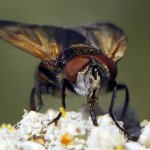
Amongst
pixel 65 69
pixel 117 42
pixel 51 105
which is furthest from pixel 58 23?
pixel 65 69

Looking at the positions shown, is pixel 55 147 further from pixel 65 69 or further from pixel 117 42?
pixel 117 42

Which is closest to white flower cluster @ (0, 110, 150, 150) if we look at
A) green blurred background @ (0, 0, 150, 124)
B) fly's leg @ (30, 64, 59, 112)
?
fly's leg @ (30, 64, 59, 112)

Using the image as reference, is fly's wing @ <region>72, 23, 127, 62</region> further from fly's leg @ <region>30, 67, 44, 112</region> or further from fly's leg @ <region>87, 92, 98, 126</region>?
fly's leg @ <region>87, 92, 98, 126</region>

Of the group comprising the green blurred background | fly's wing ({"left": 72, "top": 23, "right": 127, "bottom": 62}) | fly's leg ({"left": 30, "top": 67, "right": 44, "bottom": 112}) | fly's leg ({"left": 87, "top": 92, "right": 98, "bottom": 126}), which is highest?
fly's wing ({"left": 72, "top": 23, "right": 127, "bottom": 62})

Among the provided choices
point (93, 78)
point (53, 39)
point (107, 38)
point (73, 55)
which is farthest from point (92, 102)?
point (107, 38)

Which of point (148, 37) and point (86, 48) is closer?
point (86, 48)

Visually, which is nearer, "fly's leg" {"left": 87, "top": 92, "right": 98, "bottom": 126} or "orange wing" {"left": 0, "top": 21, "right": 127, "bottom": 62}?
"fly's leg" {"left": 87, "top": 92, "right": 98, "bottom": 126}

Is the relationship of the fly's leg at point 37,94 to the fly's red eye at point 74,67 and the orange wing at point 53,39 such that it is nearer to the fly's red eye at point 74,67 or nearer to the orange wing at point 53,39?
the orange wing at point 53,39
